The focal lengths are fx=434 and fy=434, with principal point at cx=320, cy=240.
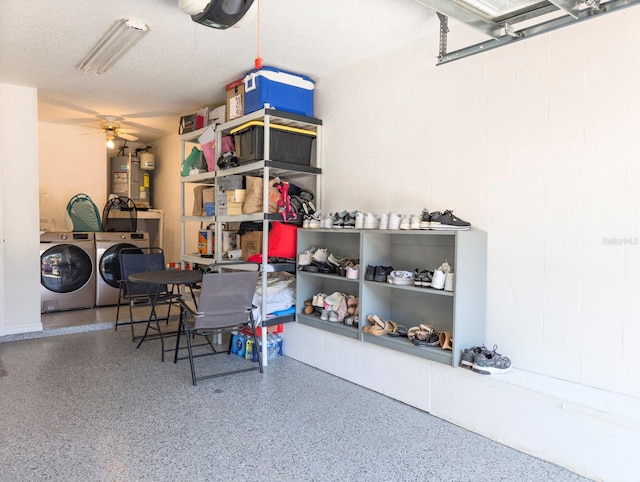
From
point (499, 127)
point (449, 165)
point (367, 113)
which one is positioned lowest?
point (449, 165)

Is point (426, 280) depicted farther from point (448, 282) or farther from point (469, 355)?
point (469, 355)

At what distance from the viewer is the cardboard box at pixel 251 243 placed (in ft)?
13.7

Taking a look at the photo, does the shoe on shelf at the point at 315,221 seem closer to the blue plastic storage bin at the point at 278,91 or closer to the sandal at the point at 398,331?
the blue plastic storage bin at the point at 278,91

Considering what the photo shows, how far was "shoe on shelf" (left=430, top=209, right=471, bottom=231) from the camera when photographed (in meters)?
2.90

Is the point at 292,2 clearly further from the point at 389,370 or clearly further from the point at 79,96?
the point at 79,96

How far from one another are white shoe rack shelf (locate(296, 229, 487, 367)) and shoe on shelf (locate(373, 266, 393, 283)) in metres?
0.04

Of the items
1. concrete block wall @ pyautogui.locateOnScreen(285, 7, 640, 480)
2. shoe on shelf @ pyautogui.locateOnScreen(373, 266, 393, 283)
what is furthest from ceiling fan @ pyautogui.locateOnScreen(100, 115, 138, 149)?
shoe on shelf @ pyautogui.locateOnScreen(373, 266, 393, 283)

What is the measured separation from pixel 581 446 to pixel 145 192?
7.02 m

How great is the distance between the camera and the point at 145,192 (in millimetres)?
7426

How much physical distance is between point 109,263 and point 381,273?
454cm

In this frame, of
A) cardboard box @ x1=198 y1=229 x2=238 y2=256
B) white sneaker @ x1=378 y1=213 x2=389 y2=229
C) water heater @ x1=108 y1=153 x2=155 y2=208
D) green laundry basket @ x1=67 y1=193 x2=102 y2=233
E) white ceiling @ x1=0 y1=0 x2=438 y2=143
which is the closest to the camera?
white ceiling @ x1=0 y1=0 x2=438 y2=143

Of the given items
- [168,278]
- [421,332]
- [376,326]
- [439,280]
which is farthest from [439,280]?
[168,278]

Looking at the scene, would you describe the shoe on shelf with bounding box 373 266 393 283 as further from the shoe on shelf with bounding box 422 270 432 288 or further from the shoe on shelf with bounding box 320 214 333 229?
the shoe on shelf with bounding box 320 214 333 229

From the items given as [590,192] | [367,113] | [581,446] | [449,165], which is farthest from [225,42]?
[581,446]
